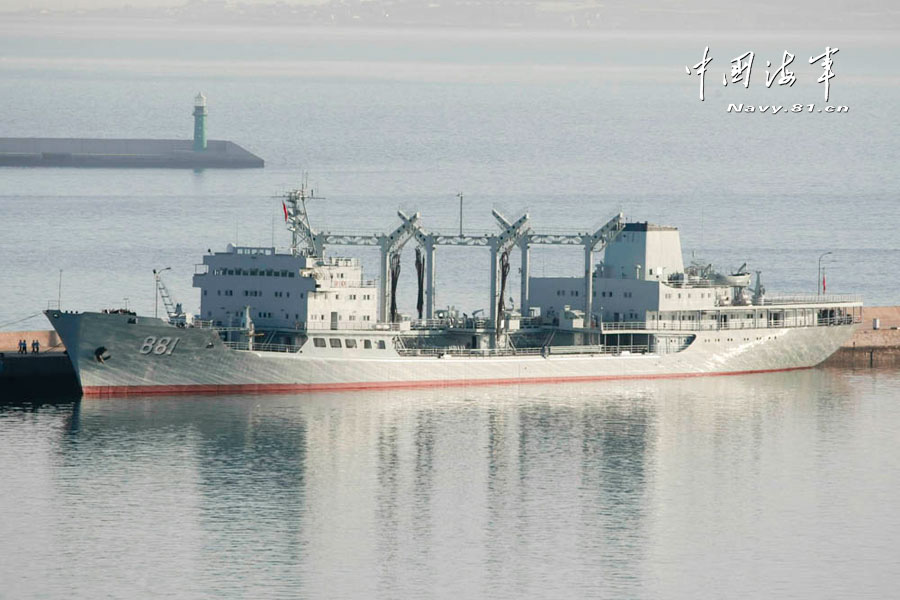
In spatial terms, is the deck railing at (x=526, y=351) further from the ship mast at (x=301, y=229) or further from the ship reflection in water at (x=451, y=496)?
the ship mast at (x=301, y=229)

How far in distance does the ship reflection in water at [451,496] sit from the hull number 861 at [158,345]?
196cm

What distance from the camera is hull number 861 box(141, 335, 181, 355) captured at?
75.2 m

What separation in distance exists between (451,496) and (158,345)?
20471 millimetres

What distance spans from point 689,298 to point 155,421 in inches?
1108

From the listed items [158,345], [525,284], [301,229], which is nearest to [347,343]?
[301,229]

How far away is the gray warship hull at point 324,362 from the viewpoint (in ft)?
246

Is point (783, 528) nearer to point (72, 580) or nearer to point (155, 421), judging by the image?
point (72, 580)

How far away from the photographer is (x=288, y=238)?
13588 centimetres

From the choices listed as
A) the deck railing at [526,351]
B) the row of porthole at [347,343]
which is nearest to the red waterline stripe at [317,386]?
the deck railing at [526,351]

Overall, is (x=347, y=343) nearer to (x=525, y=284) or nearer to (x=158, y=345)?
(x=158, y=345)

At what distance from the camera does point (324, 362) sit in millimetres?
78500

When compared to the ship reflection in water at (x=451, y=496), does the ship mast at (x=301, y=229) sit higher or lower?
higher

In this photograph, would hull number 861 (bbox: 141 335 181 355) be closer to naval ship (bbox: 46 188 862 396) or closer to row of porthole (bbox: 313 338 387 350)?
naval ship (bbox: 46 188 862 396)

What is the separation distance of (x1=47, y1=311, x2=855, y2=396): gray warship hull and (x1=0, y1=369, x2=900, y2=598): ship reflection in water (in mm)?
1071
